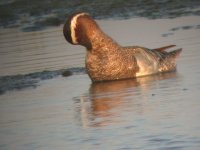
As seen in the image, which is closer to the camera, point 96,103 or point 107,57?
point 96,103

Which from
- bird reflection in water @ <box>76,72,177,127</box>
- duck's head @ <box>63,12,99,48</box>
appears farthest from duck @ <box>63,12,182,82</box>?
bird reflection in water @ <box>76,72,177,127</box>

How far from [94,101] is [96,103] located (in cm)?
22

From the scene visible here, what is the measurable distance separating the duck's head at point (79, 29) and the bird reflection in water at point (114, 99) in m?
0.82

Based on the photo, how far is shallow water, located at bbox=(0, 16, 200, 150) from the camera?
34.1ft

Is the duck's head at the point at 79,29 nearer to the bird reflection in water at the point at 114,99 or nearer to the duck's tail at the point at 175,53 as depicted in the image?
the bird reflection in water at the point at 114,99

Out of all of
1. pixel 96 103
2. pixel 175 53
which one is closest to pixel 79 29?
pixel 175 53

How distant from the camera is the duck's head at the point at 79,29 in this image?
15367 millimetres

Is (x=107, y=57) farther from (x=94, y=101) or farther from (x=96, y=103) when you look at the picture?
(x=96, y=103)

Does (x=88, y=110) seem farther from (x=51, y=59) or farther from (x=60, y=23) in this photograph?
(x=60, y=23)

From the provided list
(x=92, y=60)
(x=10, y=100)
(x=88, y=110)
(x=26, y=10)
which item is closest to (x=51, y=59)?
(x=92, y=60)

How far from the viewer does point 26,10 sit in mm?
28109

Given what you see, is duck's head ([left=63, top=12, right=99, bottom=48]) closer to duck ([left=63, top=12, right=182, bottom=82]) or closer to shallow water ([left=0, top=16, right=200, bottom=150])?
duck ([left=63, top=12, right=182, bottom=82])

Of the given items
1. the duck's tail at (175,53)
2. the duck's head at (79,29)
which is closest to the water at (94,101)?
the duck's tail at (175,53)

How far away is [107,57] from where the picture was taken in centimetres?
1534
